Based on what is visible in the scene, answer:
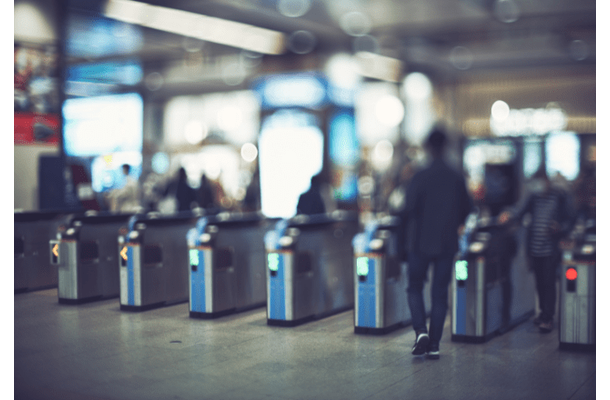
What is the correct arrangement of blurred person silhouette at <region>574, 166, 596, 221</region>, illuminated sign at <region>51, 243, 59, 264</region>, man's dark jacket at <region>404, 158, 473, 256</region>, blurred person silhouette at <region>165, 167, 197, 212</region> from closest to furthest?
man's dark jacket at <region>404, 158, 473, 256</region>
illuminated sign at <region>51, 243, 59, 264</region>
blurred person silhouette at <region>574, 166, 596, 221</region>
blurred person silhouette at <region>165, 167, 197, 212</region>

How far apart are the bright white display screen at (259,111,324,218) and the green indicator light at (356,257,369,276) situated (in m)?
6.49

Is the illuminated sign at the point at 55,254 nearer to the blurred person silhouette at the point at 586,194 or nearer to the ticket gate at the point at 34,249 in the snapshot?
the ticket gate at the point at 34,249

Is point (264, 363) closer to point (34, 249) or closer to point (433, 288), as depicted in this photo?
point (433, 288)

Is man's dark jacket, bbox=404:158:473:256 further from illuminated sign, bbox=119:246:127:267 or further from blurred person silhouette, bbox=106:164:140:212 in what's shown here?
blurred person silhouette, bbox=106:164:140:212

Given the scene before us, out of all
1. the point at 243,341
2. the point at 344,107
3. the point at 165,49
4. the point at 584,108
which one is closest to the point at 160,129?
the point at 165,49

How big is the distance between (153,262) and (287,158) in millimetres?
6718

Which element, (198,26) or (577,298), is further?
(198,26)

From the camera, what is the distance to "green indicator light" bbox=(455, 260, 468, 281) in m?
6.35

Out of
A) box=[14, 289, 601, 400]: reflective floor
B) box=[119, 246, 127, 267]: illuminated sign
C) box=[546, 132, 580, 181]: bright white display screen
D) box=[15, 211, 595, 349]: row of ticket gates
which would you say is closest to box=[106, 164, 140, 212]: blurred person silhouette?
box=[15, 211, 595, 349]: row of ticket gates

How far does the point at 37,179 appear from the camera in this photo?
8.99m

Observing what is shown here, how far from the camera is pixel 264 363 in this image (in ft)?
18.0

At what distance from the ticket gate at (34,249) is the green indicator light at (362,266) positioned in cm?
336

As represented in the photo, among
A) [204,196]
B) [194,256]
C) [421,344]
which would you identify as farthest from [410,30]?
[421,344]
